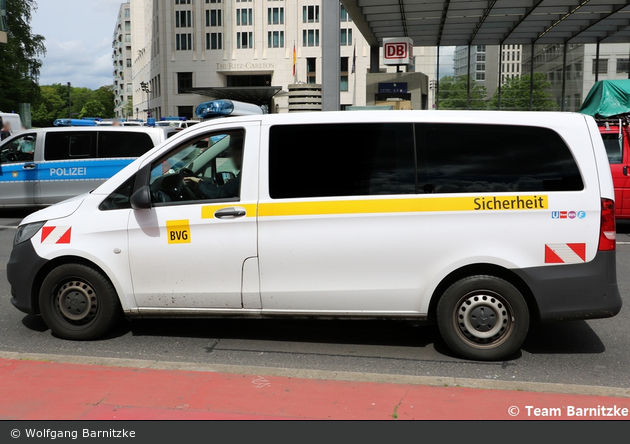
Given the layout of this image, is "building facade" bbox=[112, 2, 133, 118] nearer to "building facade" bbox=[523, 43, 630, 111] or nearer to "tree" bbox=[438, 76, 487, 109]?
"tree" bbox=[438, 76, 487, 109]

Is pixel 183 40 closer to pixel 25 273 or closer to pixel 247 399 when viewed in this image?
pixel 25 273

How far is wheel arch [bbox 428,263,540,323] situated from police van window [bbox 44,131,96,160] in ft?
32.5

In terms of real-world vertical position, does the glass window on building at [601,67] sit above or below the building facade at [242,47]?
below

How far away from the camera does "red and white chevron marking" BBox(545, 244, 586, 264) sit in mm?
4676

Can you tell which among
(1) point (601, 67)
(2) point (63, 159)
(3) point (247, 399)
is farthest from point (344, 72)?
(3) point (247, 399)

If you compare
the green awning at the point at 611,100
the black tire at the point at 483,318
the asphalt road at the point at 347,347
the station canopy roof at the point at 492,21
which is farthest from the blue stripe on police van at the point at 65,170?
the station canopy roof at the point at 492,21

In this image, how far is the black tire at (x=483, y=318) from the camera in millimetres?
4730

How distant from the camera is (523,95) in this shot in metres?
27.8

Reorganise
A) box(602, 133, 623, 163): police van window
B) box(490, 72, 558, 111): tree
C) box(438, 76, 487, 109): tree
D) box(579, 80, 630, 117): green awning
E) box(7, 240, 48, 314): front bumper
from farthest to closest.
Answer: box(438, 76, 487, 109): tree < box(490, 72, 558, 111): tree < box(579, 80, 630, 117): green awning < box(602, 133, 623, 163): police van window < box(7, 240, 48, 314): front bumper

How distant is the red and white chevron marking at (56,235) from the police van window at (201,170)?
0.77 m

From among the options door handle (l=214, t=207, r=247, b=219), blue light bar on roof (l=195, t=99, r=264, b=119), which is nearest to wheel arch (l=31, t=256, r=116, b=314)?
door handle (l=214, t=207, r=247, b=219)

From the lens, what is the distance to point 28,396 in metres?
4.06

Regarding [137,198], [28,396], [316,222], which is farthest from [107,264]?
[316,222]

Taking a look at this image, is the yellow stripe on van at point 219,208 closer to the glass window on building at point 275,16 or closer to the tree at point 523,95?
the tree at point 523,95
